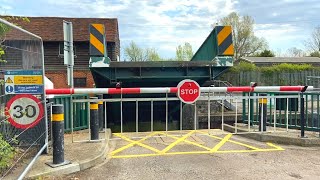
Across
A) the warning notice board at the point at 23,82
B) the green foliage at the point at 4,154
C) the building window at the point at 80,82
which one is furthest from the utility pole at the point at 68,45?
the building window at the point at 80,82

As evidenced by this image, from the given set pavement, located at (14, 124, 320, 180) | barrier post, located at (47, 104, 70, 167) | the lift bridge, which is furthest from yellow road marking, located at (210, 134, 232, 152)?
barrier post, located at (47, 104, 70, 167)

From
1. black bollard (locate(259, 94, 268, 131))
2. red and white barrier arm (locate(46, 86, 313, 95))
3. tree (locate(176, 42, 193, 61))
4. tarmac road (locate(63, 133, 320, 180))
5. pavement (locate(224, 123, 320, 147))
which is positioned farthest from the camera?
tree (locate(176, 42, 193, 61))

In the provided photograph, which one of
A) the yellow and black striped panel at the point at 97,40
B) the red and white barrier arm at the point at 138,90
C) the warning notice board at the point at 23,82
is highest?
the yellow and black striped panel at the point at 97,40

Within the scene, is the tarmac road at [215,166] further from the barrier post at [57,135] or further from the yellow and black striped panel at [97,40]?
the yellow and black striped panel at [97,40]

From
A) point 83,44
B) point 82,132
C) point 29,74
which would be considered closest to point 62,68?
point 83,44

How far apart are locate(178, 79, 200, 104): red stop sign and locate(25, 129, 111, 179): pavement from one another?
6.15 ft

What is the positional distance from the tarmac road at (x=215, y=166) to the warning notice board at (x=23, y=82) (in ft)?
4.80

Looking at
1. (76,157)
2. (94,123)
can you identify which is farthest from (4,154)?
(94,123)

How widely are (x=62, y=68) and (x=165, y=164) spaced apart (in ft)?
78.2

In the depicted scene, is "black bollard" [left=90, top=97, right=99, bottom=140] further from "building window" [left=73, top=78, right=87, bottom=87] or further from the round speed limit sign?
"building window" [left=73, top=78, right=87, bottom=87]

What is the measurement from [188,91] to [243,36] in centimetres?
4992

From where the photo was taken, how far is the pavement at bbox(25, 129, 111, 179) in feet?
14.6

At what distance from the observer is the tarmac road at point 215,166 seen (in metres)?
4.69

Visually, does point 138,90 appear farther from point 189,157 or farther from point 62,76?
point 62,76
